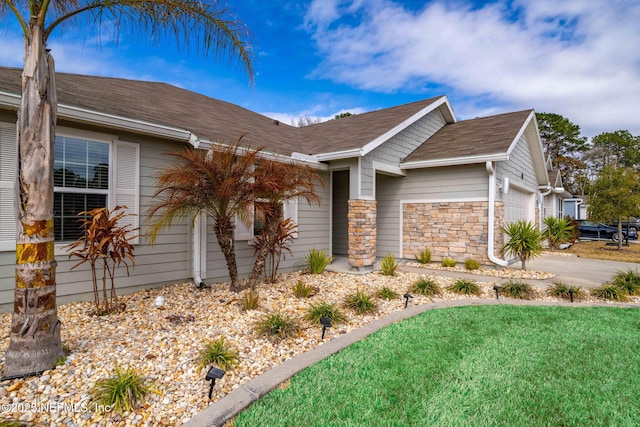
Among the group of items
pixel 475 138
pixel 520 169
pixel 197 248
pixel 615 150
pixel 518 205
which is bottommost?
pixel 197 248

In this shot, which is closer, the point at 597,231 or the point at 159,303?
the point at 159,303

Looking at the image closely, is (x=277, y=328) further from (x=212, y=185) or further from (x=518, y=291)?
(x=518, y=291)

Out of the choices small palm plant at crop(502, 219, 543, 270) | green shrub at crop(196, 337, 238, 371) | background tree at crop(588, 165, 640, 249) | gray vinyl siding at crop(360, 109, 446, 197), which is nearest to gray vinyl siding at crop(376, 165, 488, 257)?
gray vinyl siding at crop(360, 109, 446, 197)

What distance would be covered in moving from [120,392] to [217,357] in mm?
811

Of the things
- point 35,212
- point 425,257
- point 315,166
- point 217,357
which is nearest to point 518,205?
point 425,257

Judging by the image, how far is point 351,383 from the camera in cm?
271

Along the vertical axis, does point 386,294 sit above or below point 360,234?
below

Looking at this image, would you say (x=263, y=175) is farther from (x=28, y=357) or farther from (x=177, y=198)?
(x=28, y=357)

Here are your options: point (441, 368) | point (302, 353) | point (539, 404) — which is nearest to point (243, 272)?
point (302, 353)

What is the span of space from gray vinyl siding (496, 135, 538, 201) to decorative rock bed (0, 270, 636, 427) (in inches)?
174

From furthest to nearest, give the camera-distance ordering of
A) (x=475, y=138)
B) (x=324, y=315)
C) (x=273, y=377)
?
(x=475, y=138) < (x=324, y=315) < (x=273, y=377)

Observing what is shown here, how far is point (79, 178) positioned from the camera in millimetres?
4816

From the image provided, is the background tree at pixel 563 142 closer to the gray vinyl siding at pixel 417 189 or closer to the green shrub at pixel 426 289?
the gray vinyl siding at pixel 417 189

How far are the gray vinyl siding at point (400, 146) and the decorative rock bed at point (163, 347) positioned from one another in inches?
118
